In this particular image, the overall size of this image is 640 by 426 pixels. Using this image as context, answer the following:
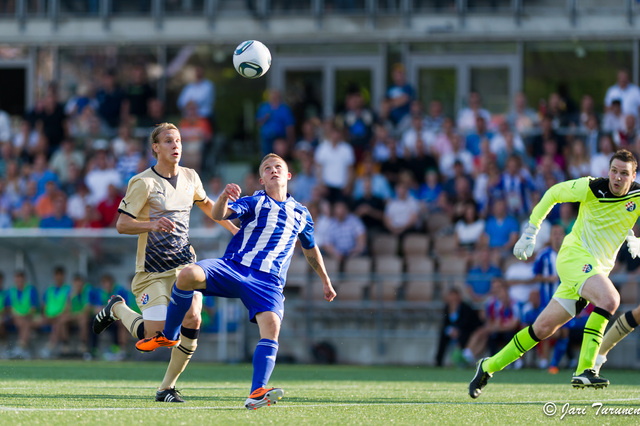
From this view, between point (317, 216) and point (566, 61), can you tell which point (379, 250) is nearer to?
point (317, 216)

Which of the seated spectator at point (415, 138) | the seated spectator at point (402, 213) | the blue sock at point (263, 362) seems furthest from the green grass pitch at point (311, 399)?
the seated spectator at point (415, 138)

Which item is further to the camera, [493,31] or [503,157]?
[493,31]

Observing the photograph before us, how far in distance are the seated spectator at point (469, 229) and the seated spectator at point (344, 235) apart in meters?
1.58

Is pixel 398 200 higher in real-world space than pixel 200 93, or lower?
lower

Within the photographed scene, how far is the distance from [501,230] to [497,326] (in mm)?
1682

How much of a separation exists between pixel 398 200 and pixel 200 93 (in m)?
5.32

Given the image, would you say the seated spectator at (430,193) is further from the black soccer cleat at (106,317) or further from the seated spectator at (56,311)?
the black soccer cleat at (106,317)

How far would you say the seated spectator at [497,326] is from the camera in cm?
1450

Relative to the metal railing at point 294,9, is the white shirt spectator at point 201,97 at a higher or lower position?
lower

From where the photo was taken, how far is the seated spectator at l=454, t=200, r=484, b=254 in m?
15.8

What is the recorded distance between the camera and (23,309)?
55.1ft

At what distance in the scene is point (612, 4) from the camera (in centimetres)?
1989

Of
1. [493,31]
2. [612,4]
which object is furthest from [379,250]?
[612,4]

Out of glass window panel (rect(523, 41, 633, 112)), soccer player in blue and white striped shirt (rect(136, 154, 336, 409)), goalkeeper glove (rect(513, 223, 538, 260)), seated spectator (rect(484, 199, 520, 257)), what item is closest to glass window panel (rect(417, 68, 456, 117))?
glass window panel (rect(523, 41, 633, 112))
